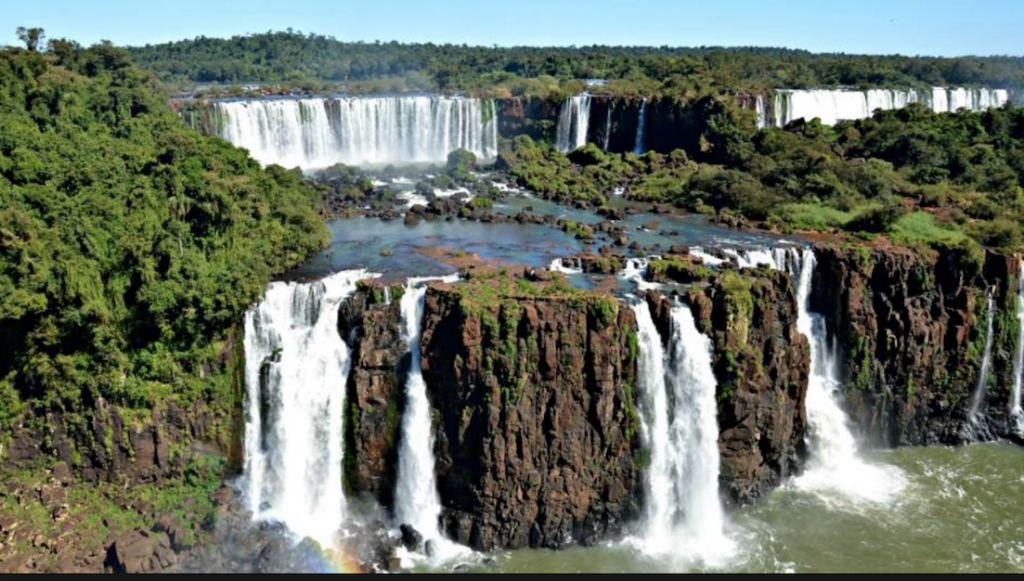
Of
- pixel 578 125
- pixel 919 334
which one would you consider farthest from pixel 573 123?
pixel 919 334

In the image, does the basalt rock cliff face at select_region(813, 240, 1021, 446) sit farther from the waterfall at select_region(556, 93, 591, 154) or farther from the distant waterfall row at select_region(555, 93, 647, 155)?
the waterfall at select_region(556, 93, 591, 154)

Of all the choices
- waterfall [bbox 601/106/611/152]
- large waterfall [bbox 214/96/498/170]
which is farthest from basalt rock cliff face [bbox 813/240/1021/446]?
large waterfall [bbox 214/96/498/170]

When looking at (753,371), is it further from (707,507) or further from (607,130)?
(607,130)

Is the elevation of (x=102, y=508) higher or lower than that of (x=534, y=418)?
lower

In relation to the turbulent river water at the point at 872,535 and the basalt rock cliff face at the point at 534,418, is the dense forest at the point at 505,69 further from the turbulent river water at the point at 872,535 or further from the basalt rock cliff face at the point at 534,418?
the basalt rock cliff face at the point at 534,418

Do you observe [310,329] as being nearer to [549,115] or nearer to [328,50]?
[549,115]
